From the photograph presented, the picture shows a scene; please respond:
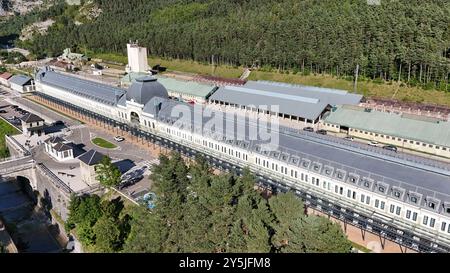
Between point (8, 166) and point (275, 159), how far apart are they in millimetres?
49699

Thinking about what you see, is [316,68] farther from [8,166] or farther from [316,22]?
[8,166]

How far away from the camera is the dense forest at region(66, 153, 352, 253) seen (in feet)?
126

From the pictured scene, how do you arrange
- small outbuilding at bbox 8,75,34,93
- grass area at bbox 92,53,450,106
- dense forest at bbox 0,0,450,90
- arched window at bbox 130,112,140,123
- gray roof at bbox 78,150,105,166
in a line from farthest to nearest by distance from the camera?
small outbuilding at bbox 8,75,34,93
dense forest at bbox 0,0,450,90
grass area at bbox 92,53,450,106
arched window at bbox 130,112,140,123
gray roof at bbox 78,150,105,166

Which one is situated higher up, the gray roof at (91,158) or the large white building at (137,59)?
the large white building at (137,59)

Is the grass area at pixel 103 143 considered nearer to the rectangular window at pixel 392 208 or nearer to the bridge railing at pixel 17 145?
the bridge railing at pixel 17 145

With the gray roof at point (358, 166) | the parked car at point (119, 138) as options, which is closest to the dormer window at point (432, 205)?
the gray roof at point (358, 166)

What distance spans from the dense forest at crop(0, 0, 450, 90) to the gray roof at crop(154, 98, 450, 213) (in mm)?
54809

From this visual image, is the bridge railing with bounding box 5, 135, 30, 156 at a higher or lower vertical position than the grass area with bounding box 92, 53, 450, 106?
lower

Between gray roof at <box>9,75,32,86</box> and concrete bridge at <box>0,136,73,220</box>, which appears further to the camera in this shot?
gray roof at <box>9,75,32,86</box>

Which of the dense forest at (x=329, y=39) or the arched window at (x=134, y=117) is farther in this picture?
the dense forest at (x=329, y=39)

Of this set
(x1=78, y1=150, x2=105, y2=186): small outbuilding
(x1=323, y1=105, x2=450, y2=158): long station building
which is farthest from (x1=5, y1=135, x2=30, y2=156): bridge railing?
(x1=323, y1=105, x2=450, y2=158): long station building

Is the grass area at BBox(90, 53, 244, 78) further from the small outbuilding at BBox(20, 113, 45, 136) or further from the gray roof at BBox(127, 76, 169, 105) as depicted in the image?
the small outbuilding at BBox(20, 113, 45, 136)

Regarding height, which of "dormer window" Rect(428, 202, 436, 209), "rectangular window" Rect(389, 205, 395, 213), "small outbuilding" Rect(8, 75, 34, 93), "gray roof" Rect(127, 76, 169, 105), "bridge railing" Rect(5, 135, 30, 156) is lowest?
"bridge railing" Rect(5, 135, 30, 156)

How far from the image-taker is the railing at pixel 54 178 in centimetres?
6175
